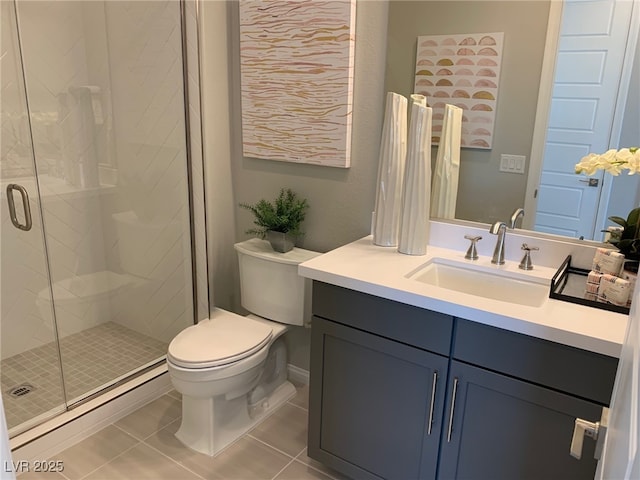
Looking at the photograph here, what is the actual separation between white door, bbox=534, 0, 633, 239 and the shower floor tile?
2.16m

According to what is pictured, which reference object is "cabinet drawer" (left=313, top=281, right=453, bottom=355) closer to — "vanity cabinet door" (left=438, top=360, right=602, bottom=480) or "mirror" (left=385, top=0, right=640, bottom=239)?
"vanity cabinet door" (left=438, top=360, right=602, bottom=480)

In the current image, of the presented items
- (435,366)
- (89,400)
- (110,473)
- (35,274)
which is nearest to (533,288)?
(435,366)

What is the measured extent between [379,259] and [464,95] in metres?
0.72

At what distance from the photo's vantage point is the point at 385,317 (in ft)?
5.25

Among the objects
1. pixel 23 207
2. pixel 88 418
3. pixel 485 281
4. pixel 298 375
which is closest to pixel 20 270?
pixel 23 207

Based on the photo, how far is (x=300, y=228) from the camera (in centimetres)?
241

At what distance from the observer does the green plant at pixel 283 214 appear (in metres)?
2.26

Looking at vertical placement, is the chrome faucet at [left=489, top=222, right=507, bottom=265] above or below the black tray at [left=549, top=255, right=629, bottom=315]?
above

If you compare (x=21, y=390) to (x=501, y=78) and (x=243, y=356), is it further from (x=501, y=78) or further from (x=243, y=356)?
(x=501, y=78)

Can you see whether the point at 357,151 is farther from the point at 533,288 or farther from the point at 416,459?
the point at 416,459

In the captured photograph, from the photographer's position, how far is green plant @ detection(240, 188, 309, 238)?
2.26m

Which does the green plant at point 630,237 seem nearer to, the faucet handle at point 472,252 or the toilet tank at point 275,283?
the faucet handle at point 472,252

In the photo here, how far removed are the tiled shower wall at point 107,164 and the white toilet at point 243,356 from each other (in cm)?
48

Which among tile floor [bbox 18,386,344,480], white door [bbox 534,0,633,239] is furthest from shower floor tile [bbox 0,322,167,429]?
white door [bbox 534,0,633,239]
